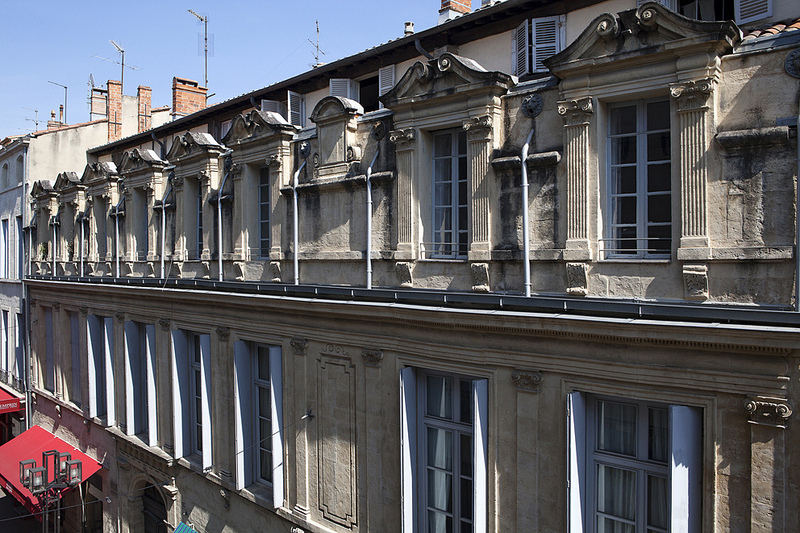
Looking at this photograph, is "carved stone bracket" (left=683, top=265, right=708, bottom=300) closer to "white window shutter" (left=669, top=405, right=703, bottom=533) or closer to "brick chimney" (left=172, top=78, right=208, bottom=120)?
"white window shutter" (left=669, top=405, right=703, bottom=533)

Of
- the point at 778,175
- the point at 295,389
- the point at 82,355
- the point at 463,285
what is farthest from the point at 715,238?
the point at 82,355

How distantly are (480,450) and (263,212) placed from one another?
7.54m

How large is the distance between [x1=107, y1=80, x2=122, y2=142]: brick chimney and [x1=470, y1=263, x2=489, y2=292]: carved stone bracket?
22.5 meters

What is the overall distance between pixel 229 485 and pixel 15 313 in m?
19.3

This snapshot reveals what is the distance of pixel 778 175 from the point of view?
21.5ft

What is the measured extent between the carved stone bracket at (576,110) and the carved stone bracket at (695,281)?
2303 millimetres

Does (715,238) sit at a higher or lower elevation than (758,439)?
higher

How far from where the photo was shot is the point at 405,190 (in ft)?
32.7

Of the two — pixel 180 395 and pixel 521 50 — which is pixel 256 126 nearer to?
pixel 521 50

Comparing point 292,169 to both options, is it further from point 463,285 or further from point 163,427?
point 163,427

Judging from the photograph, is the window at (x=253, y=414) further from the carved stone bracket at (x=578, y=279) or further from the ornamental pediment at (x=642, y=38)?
the ornamental pediment at (x=642, y=38)

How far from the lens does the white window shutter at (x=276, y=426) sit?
12.1m

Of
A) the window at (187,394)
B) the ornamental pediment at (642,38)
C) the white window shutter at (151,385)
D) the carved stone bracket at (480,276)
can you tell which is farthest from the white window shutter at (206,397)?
the ornamental pediment at (642,38)

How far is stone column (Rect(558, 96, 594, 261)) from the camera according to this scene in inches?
308
